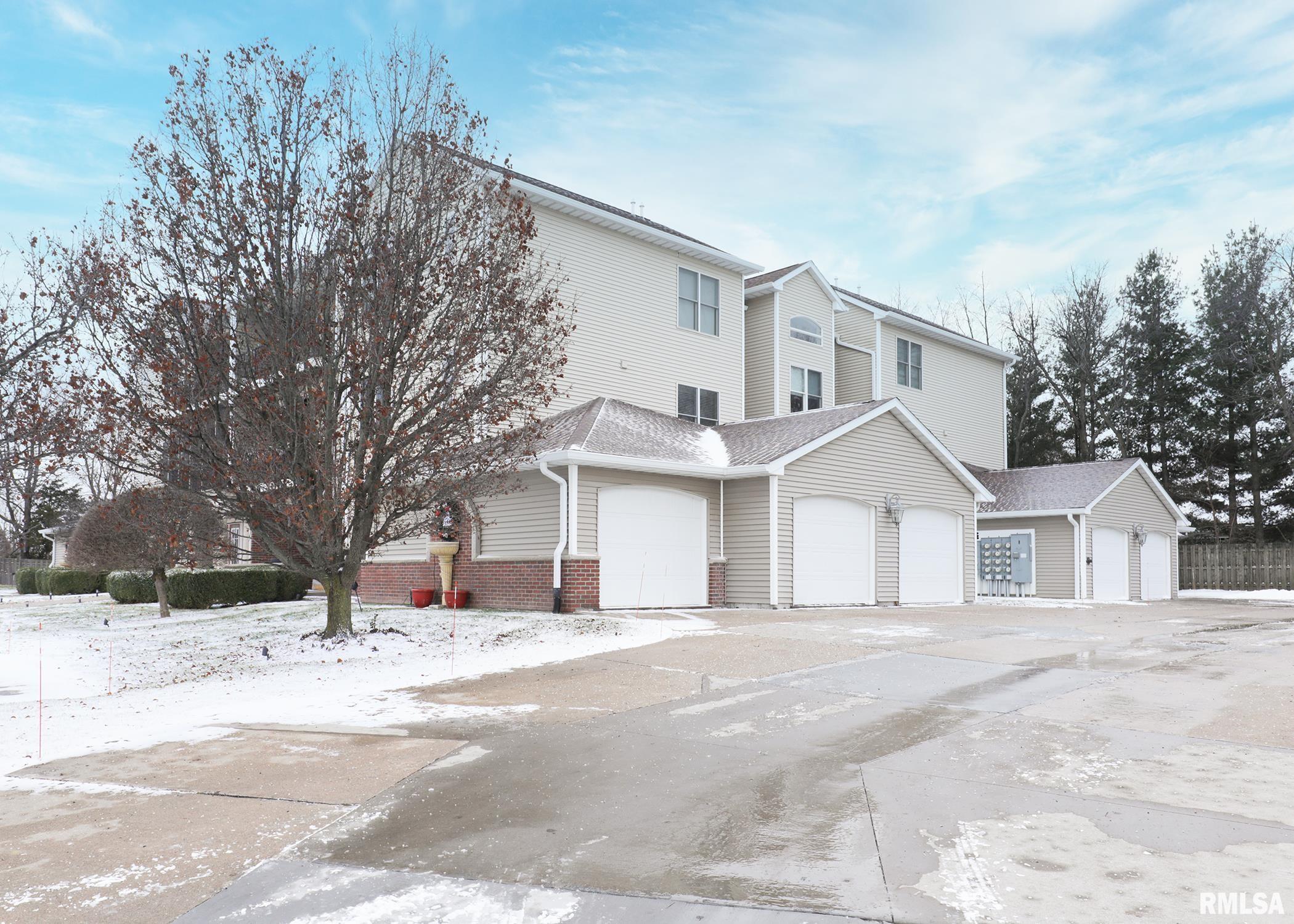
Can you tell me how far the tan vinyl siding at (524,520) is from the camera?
1675 centimetres

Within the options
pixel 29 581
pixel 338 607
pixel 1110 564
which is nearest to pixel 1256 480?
pixel 1110 564

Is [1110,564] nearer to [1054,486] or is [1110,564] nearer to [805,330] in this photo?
[1054,486]

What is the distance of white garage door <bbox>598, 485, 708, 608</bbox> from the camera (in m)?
16.8

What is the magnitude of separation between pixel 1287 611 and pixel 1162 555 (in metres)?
10.1

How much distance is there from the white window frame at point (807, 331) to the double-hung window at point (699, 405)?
3376mm

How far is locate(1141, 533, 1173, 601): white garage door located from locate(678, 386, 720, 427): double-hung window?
1518 centimetres

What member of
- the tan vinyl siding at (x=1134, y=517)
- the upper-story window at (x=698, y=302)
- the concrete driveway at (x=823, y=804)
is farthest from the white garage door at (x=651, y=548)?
the tan vinyl siding at (x=1134, y=517)

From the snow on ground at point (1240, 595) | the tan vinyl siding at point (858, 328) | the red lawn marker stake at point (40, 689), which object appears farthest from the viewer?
the snow on ground at point (1240, 595)

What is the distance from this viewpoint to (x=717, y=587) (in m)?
18.4

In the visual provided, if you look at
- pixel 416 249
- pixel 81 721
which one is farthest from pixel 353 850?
pixel 416 249

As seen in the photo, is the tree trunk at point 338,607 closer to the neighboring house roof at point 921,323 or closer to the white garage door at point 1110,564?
the neighboring house roof at point 921,323

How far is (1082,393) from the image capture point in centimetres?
4150

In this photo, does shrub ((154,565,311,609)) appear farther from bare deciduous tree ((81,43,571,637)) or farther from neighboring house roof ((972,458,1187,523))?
neighboring house roof ((972,458,1187,523))

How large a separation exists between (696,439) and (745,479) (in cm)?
196
